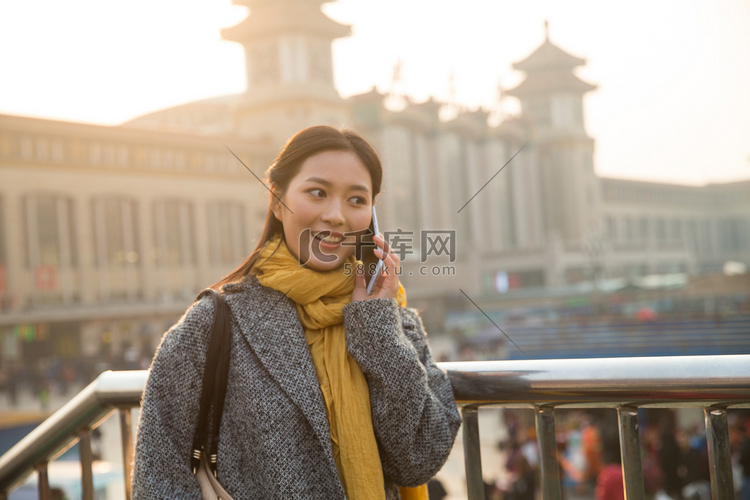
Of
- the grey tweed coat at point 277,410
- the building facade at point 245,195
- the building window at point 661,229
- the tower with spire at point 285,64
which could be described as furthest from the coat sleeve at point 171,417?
the building window at point 661,229

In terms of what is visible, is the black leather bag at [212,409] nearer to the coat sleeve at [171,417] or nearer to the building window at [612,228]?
the coat sleeve at [171,417]

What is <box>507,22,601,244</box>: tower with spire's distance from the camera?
34188 millimetres

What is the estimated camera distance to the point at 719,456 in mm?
970

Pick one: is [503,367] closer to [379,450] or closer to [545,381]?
[545,381]

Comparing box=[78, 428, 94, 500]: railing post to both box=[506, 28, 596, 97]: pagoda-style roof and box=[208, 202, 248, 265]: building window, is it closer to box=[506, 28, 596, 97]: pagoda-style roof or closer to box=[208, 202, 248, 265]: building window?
box=[208, 202, 248, 265]: building window

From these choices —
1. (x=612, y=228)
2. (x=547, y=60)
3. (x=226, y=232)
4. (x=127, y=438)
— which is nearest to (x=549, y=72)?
(x=547, y=60)

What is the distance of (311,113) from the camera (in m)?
25.3

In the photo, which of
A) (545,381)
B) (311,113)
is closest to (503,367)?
(545,381)

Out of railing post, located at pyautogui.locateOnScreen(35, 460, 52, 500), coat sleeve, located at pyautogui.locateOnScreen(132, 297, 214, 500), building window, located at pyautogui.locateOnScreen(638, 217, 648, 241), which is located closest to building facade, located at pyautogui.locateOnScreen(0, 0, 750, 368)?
building window, located at pyautogui.locateOnScreen(638, 217, 648, 241)

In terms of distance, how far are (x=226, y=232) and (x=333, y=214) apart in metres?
24.6

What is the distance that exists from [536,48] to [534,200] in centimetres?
743

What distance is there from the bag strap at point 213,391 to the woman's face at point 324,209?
A: 0.57ft

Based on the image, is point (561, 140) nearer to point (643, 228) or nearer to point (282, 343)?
point (643, 228)

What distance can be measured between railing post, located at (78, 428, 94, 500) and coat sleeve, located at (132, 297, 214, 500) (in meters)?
0.45
